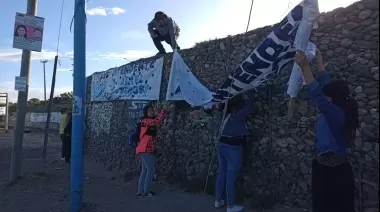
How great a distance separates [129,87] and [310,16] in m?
7.14

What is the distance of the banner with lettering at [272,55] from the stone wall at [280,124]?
1.85 ft

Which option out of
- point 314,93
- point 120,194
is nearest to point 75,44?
point 120,194

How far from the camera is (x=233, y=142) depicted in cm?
642

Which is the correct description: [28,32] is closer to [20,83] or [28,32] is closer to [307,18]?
[20,83]

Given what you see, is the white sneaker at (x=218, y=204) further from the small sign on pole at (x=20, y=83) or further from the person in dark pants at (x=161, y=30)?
the small sign on pole at (x=20, y=83)

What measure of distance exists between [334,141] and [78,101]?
15.2 feet

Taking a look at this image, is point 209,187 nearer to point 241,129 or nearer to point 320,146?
point 241,129

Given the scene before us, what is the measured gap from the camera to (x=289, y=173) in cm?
619

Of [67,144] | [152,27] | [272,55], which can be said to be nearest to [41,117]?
[67,144]

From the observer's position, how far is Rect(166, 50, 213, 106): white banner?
25.4 feet

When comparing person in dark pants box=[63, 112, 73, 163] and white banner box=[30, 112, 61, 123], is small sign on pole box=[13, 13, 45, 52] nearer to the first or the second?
person in dark pants box=[63, 112, 73, 163]

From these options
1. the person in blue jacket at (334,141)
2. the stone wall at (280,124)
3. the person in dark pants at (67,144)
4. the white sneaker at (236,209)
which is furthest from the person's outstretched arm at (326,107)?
the person in dark pants at (67,144)

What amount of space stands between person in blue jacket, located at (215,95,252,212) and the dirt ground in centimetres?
61

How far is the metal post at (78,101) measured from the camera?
714cm
